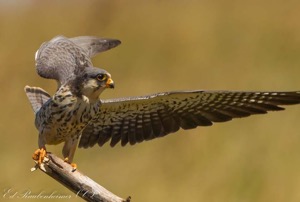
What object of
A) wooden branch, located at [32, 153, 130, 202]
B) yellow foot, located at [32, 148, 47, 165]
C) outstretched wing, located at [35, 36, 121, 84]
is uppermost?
outstretched wing, located at [35, 36, 121, 84]

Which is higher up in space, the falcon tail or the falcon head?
the falcon head

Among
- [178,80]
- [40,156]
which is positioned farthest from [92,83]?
[178,80]

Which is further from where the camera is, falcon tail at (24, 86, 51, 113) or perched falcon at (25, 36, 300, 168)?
falcon tail at (24, 86, 51, 113)

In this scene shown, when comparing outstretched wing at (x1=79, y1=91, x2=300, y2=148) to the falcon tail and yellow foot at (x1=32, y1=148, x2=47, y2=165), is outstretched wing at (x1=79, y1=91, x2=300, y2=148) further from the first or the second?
yellow foot at (x1=32, y1=148, x2=47, y2=165)

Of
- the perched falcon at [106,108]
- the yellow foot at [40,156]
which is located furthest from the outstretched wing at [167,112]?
the yellow foot at [40,156]

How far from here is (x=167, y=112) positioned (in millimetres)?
9961

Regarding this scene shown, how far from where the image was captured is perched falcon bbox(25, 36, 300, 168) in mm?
9086

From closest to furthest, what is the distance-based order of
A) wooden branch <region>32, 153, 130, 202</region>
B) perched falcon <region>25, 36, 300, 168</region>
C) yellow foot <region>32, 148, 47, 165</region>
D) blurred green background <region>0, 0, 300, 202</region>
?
wooden branch <region>32, 153, 130, 202</region>
yellow foot <region>32, 148, 47, 165</region>
perched falcon <region>25, 36, 300, 168</region>
blurred green background <region>0, 0, 300, 202</region>

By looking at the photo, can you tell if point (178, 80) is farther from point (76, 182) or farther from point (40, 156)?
point (76, 182)

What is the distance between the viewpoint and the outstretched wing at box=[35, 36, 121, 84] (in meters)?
10.1

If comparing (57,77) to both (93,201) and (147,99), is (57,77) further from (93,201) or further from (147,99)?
(93,201)

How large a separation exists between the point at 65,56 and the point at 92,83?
1667 mm

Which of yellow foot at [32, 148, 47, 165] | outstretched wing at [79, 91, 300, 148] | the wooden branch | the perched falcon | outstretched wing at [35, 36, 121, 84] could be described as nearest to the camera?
the wooden branch

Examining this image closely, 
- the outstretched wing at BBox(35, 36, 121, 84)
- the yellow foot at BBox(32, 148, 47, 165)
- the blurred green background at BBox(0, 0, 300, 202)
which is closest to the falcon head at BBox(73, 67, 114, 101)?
the outstretched wing at BBox(35, 36, 121, 84)
